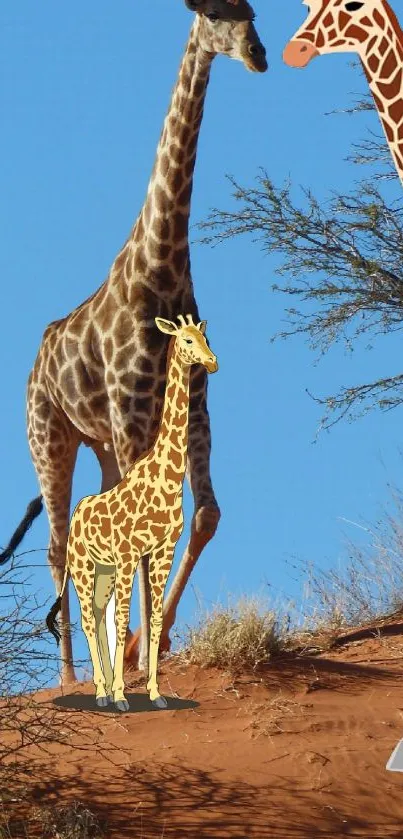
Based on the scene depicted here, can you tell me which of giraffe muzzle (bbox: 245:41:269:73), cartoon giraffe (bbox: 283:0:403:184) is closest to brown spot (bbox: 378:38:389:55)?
cartoon giraffe (bbox: 283:0:403:184)

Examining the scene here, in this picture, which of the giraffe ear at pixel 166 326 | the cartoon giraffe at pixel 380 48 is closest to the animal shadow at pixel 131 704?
the giraffe ear at pixel 166 326

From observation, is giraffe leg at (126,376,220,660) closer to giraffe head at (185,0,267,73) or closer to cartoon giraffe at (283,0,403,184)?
giraffe head at (185,0,267,73)

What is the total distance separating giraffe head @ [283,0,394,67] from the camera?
759cm

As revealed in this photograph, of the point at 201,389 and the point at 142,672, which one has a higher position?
the point at 201,389

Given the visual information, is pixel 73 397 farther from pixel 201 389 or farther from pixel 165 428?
pixel 165 428

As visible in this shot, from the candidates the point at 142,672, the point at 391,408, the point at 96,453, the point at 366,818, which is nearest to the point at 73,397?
the point at 96,453

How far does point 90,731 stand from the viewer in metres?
9.21

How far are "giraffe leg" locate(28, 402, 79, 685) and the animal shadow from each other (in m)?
2.60

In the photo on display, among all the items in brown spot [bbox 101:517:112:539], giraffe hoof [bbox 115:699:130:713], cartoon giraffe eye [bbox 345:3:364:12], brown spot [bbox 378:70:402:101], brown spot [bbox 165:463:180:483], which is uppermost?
cartoon giraffe eye [bbox 345:3:364:12]

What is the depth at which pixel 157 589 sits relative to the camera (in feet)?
27.8

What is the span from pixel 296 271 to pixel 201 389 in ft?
18.2

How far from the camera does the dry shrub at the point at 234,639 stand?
9.86 m

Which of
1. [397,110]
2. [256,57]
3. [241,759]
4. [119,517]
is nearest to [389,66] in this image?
[397,110]

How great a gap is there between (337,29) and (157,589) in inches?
132
